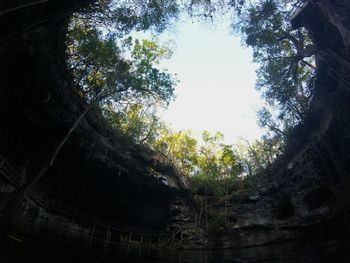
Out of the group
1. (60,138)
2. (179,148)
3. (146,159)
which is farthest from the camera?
(179,148)

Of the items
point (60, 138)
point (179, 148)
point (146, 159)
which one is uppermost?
point (179, 148)

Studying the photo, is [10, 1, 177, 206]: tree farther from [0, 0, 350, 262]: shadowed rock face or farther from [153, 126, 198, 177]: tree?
[153, 126, 198, 177]: tree

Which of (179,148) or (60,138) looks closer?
(60,138)

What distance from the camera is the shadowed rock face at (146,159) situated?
12891 mm

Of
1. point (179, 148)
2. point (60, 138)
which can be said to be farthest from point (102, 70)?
point (179, 148)

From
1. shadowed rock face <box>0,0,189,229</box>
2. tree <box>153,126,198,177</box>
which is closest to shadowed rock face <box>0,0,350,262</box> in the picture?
shadowed rock face <box>0,0,189,229</box>

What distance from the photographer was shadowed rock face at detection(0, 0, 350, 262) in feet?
42.3

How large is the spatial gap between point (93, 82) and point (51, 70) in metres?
4.28

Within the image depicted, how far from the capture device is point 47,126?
14.6 meters

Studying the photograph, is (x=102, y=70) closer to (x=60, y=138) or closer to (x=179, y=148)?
(x=60, y=138)

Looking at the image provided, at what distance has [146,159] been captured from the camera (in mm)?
18578

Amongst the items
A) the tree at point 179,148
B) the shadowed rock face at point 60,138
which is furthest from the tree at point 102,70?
the tree at point 179,148

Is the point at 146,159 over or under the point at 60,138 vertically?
over

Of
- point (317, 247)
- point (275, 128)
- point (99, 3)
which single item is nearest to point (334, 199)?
point (317, 247)
